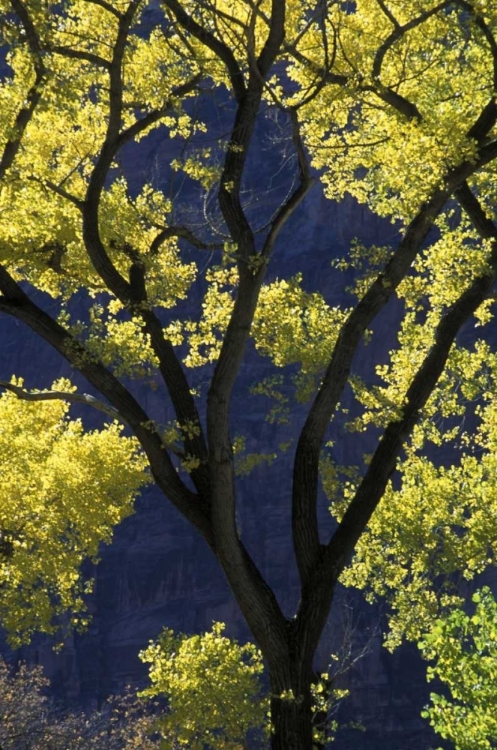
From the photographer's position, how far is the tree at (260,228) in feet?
21.0

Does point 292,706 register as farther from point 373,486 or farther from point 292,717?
point 373,486

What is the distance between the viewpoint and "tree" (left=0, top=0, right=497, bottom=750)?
21.0 ft

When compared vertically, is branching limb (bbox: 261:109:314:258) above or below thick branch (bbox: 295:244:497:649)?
above

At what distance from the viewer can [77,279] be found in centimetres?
814

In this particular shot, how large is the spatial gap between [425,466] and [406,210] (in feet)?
23.3

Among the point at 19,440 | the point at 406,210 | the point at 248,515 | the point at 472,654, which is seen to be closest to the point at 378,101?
the point at 406,210

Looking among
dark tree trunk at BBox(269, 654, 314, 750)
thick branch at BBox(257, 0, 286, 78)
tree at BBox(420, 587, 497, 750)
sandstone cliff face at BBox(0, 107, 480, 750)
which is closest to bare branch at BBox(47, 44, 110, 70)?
thick branch at BBox(257, 0, 286, 78)

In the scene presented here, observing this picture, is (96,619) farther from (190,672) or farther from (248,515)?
(190,672)

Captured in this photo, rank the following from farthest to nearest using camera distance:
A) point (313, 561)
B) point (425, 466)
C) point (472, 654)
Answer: point (425, 466), point (472, 654), point (313, 561)

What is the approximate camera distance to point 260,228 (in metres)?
6.74

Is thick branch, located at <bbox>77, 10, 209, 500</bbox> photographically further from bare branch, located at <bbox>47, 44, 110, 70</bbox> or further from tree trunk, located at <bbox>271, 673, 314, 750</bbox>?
tree trunk, located at <bbox>271, 673, 314, 750</bbox>

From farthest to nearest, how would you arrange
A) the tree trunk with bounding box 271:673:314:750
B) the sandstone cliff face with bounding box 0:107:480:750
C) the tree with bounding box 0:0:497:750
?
1. the sandstone cliff face with bounding box 0:107:480:750
2. the tree with bounding box 0:0:497:750
3. the tree trunk with bounding box 271:673:314:750

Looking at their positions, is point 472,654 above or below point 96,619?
below

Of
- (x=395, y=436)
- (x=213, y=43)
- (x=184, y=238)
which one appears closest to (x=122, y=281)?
(x=184, y=238)
